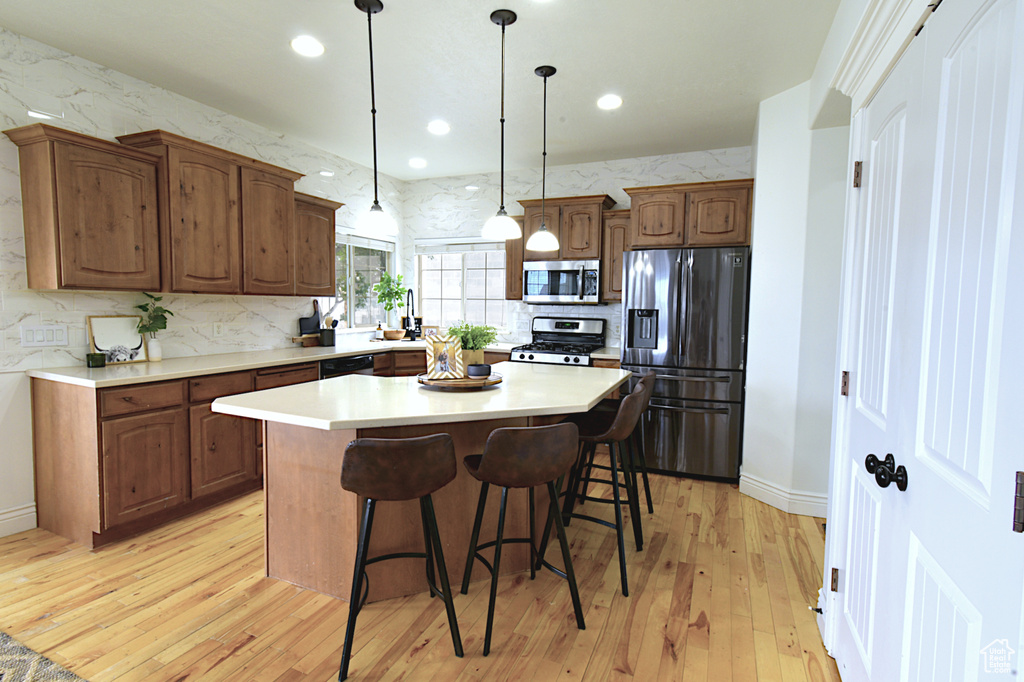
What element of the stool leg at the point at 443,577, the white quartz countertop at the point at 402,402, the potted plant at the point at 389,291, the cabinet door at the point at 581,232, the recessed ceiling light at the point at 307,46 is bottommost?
the stool leg at the point at 443,577

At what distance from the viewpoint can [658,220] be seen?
412cm

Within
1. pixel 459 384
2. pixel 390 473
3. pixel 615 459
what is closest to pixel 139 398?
pixel 459 384

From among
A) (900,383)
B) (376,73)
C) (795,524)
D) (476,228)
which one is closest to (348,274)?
(476,228)

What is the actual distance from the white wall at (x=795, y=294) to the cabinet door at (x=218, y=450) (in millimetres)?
3568

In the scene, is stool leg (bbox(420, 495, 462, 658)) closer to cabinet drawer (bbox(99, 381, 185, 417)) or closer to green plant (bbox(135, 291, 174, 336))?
cabinet drawer (bbox(99, 381, 185, 417))

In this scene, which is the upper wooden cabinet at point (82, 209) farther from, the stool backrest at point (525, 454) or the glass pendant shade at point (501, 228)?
the stool backrest at point (525, 454)

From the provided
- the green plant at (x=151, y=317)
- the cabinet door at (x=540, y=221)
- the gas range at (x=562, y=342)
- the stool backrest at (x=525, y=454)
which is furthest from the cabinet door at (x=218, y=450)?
the cabinet door at (x=540, y=221)

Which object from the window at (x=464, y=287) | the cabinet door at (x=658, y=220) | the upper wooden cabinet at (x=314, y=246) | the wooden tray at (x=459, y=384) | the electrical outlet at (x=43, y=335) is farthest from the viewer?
the window at (x=464, y=287)

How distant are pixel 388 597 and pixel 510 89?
308 cm

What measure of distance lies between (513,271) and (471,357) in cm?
270

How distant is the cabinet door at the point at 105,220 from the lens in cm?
272

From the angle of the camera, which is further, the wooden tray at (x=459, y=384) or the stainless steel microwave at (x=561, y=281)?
the stainless steel microwave at (x=561, y=281)

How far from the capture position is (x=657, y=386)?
13.3 ft

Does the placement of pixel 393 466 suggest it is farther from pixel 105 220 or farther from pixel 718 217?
pixel 718 217
